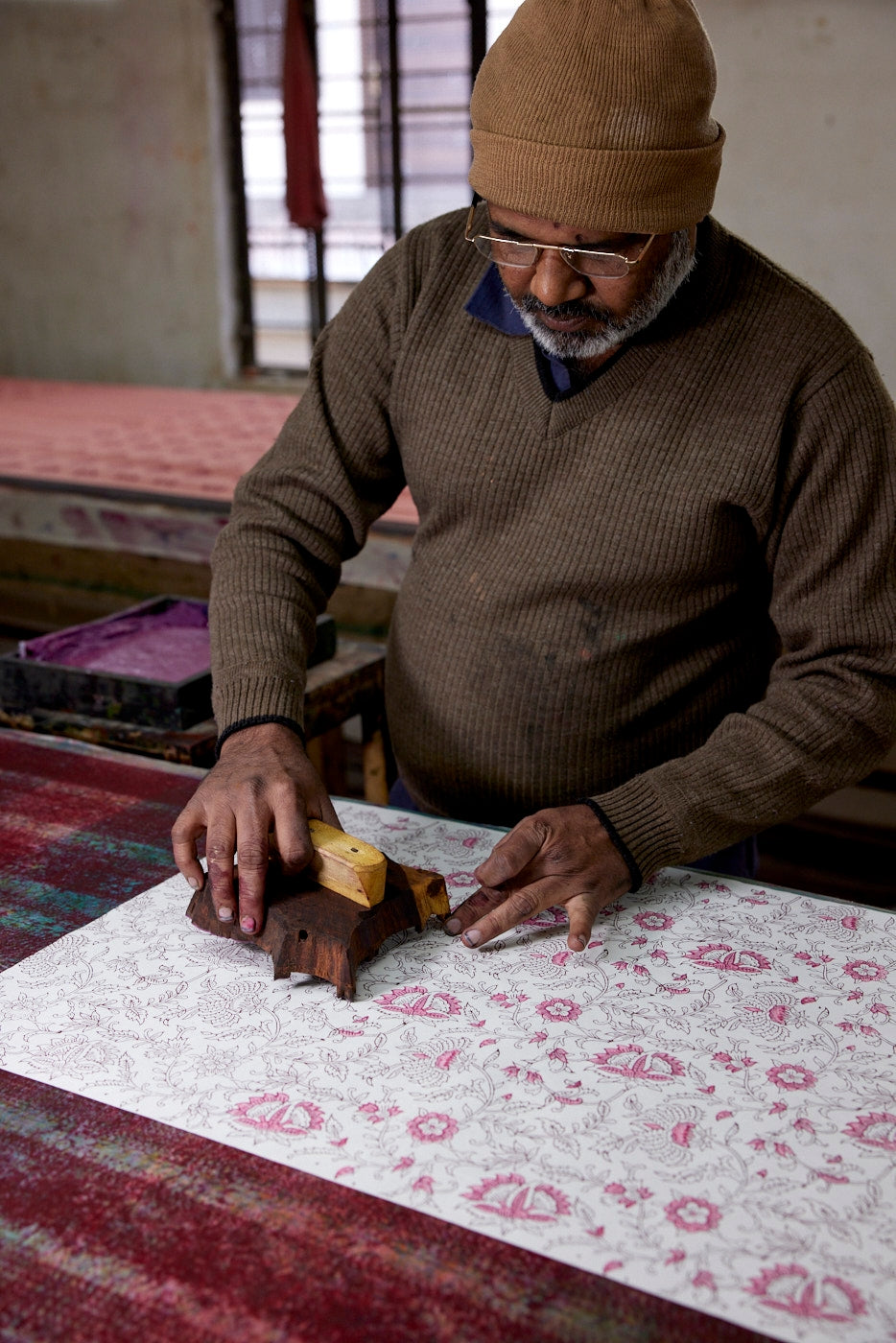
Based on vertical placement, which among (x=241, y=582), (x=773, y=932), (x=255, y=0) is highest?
(x=255, y=0)

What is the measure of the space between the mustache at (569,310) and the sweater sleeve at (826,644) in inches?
9.1

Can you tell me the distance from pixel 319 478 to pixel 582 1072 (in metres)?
0.85

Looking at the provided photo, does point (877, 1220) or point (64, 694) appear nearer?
point (877, 1220)

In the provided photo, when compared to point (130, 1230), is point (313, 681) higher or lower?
lower

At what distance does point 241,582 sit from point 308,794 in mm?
349

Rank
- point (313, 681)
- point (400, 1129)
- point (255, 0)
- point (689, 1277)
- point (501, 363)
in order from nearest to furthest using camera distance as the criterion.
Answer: point (689, 1277) → point (400, 1129) → point (501, 363) → point (313, 681) → point (255, 0)

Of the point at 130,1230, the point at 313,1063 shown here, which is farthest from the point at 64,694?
the point at 130,1230

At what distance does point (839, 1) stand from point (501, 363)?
3243mm

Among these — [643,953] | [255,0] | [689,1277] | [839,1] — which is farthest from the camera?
[255,0]

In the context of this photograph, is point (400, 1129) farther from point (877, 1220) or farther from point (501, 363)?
point (501, 363)

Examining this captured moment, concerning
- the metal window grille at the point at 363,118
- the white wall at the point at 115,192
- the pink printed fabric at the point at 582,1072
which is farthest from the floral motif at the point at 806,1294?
the white wall at the point at 115,192

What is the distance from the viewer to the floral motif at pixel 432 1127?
0.89 m

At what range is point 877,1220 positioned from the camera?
0.81 metres

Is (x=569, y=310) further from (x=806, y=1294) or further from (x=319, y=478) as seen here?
(x=806, y=1294)
